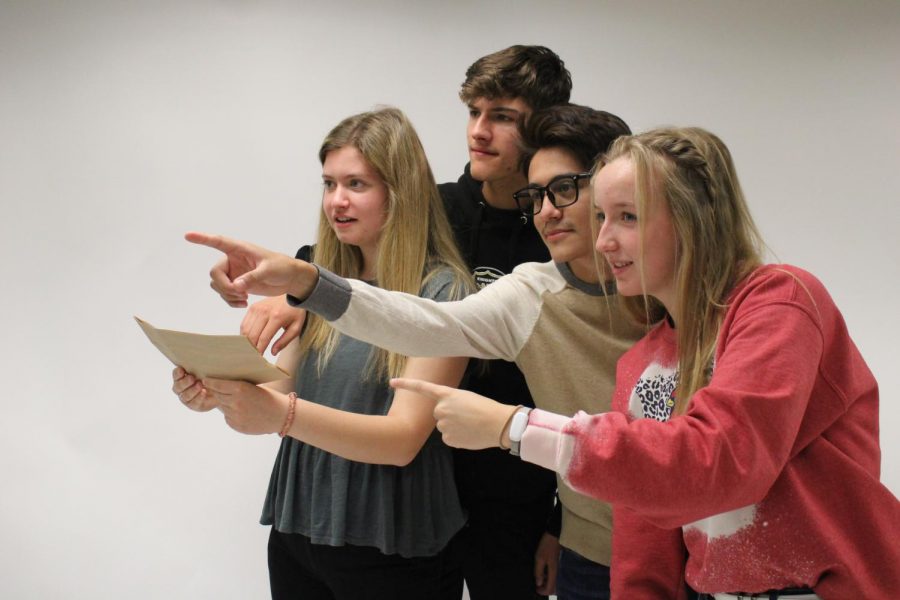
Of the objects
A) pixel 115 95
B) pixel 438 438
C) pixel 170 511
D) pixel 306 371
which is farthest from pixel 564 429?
pixel 115 95

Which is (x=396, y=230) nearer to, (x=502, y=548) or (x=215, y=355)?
(x=215, y=355)

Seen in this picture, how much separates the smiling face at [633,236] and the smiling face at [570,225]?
0.26 m

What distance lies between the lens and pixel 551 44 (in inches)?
98.7

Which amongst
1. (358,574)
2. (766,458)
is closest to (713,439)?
(766,458)

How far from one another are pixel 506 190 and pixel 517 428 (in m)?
0.92

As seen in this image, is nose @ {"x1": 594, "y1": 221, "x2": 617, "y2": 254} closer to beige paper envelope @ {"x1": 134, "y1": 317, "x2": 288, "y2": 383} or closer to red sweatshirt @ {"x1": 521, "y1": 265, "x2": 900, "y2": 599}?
red sweatshirt @ {"x1": 521, "y1": 265, "x2": 900, "y2": 599}

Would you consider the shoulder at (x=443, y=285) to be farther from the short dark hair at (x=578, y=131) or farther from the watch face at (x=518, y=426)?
the watch face at (x=518, y=426)

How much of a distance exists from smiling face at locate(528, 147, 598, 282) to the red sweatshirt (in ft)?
1.34

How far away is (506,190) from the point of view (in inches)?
75.3

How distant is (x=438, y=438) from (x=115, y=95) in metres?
1.55

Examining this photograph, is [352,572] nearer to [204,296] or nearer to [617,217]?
[617,217]

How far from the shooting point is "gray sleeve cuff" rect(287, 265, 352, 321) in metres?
1.36

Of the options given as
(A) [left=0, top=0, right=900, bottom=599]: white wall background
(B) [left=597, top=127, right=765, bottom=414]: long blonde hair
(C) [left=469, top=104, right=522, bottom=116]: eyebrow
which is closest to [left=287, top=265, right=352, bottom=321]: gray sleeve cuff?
(B) [left=597, top=127, right=765, bottom=414]: long blonde hair

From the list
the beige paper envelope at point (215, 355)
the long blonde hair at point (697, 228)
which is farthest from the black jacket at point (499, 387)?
the long blonde hair at point (697, 228)
